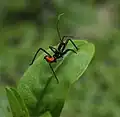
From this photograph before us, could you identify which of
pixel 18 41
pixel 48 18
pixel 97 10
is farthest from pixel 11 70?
pixel 97 10

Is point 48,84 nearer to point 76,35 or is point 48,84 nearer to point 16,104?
point 16,104

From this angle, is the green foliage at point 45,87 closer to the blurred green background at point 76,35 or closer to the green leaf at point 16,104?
→ the green leaf at point 16,104

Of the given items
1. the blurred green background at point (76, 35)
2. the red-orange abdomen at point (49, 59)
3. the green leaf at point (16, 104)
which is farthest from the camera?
the blurred green background at point (76, 35)

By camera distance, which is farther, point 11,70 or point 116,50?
point 116,50

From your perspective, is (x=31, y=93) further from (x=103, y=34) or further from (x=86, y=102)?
(x=103, y=34)

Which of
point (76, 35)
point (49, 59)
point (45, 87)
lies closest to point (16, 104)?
point (45, 87)

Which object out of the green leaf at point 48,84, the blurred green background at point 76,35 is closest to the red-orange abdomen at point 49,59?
the green leaf at point 48,84

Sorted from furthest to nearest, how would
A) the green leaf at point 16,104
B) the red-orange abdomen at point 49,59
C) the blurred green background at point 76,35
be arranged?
1. the blurred green background at point 76,35
2. the red-orange abdomen at point 49,59
3. the green leaf at point 16,104
